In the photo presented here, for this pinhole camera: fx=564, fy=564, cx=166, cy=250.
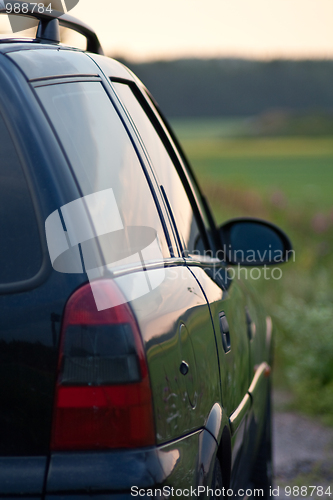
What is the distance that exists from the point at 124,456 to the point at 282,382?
5428 mm

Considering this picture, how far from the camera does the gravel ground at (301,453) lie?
162 inches

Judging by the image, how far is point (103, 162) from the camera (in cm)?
163

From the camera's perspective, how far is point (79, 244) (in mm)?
1351

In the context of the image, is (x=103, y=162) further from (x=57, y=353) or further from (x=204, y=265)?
(x=204, y=265)

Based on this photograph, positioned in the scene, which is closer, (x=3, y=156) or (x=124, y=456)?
(x=124, y=456)

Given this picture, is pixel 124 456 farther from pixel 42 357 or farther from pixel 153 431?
pixel 42 357

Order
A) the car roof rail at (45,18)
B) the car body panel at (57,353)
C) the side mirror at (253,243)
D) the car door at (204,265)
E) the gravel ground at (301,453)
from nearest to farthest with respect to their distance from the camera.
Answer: the car body panel at (57,353) < the car roof rail at (45,18) < the car door at (204,265) < the side mirror at (253,243) < the gravel ground at (301,453)

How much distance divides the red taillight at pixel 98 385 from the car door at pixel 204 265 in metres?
0.67

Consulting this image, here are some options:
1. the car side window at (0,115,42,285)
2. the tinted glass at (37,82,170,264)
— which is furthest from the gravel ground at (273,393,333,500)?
the car side window at (0,115,42,285)

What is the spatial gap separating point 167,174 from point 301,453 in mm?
3456

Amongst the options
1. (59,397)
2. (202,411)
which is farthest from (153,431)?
(202,411)

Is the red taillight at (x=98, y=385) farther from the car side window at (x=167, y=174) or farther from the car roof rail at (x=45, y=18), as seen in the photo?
the car roof rail at (x=45, y=18)

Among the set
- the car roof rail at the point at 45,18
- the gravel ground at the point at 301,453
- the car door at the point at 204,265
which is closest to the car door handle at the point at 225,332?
the car door at the point at 204,265

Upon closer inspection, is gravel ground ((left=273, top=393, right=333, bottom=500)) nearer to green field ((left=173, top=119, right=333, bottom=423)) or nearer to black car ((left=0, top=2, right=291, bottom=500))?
green field ((left=173, top=119, right=333, bottom=423))
